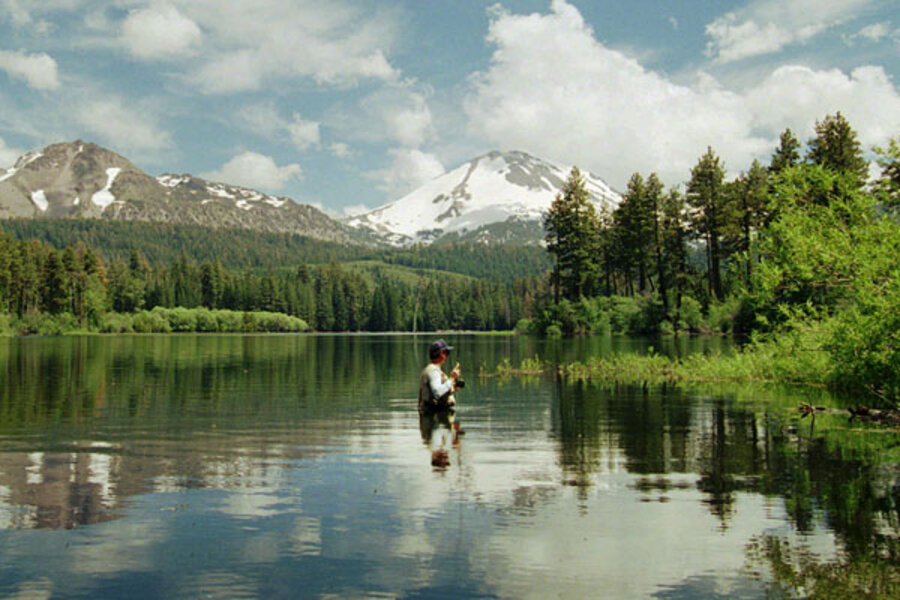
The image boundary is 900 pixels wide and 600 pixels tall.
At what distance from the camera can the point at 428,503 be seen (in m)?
11.1

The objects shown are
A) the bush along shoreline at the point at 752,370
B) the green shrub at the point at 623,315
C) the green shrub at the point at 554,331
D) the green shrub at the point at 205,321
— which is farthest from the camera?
the green shrub at the point at 205,321

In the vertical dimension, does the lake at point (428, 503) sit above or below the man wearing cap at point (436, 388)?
below

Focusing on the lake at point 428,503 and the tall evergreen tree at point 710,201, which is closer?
the lake at point 428,503

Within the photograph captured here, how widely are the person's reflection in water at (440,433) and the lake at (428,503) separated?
10 centimetres

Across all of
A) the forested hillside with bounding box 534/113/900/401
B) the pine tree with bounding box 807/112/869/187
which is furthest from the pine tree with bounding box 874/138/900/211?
the pine tree with bounding box 807/112/869/187

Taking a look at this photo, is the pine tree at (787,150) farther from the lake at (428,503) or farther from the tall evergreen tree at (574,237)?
the lake at (428,503)

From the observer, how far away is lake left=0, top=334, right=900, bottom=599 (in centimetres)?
788

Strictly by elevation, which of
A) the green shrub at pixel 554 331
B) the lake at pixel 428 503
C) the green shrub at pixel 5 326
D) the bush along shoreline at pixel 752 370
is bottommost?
the lake at pixel 428 503

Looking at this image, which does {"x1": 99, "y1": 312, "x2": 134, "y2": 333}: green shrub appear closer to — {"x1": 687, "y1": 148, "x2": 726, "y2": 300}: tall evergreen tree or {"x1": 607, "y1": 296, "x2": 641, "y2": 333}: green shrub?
{"x1": 607, "y1": 296, "x2": 641, "y2": 333}: green shrub

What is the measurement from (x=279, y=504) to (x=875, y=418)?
15.4 meters

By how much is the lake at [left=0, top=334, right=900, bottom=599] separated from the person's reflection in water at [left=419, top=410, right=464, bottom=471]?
0.10 metres

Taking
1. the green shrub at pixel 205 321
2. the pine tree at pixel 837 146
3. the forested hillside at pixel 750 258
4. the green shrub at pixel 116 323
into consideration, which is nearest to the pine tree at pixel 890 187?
the forested hillside at pixel 750 258

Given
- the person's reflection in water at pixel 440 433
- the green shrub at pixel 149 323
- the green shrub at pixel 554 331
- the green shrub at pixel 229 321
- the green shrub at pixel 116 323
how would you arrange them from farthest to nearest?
1. the green shrub at pixel 229 321
2. the green shrub at pixel 149 323
3. the green shrub at pixel 116 323
4. the green shrub at pixel 554 331
5. the person's reflection in water at pixel 440 433

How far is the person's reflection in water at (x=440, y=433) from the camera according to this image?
49.3ft
